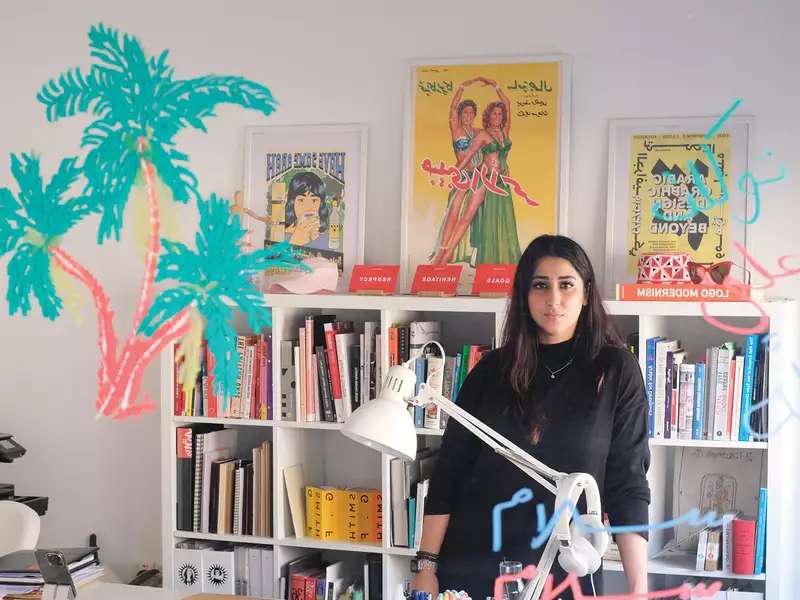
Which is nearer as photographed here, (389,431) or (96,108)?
Result: (389,431)

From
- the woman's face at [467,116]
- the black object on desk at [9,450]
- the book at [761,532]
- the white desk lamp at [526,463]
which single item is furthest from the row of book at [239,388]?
the white desk lamp at [526,463]

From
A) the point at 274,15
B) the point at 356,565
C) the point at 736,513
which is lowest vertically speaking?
the point at 356,565

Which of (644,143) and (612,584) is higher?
(644,143)

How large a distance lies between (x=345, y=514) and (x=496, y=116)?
133 cm

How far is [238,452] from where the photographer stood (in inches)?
148

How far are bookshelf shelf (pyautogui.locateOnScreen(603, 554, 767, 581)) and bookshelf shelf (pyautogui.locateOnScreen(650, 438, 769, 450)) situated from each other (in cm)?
34

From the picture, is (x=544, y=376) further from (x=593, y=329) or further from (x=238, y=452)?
(x=238, y=452)

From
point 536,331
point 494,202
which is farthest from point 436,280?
point 536,331

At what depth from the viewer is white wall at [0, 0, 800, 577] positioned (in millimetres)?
3230

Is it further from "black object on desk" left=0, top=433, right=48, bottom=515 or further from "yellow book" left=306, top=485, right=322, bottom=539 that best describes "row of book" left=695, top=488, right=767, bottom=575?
"black object on desk" left=0, top=433, right=48, bottom=515

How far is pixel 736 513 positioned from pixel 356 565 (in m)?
1.24

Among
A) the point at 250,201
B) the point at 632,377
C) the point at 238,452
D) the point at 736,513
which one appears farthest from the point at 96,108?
the point at 736,513

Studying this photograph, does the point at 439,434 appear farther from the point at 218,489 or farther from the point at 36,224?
the point at 36,224

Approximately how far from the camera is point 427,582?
8.07 feet
